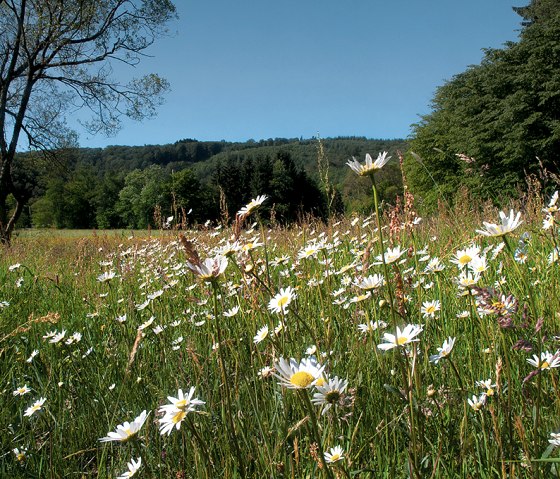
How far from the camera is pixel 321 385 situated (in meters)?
0.75

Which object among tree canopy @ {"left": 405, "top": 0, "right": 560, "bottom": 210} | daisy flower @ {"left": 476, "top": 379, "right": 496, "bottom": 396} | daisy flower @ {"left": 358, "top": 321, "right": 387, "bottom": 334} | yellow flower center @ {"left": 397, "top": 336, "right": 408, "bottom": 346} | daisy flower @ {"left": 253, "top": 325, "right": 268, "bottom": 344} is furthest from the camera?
tree canopy @ {"left": 405, "top": 0, "right": 560, "bottom": 210}

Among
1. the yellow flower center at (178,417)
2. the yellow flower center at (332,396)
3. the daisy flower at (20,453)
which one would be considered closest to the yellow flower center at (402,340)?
the yellow flower center at (332,396)

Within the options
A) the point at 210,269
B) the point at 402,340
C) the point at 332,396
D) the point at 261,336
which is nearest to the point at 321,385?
the point at 332,396

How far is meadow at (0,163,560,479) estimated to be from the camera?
86 cm

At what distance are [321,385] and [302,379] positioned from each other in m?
0.08

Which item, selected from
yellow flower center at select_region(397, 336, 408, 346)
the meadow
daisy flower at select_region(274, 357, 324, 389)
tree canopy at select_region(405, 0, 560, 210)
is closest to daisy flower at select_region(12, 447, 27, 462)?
the meadow

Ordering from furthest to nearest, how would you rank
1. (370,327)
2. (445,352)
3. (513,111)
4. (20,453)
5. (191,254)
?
(513,111) → (20,453) → (370,327) → (445,352) → (191,254)

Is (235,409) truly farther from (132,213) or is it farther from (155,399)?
(132,213)

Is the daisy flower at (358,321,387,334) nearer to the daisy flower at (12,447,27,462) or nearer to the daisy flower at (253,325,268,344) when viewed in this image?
the daisy flower at (253,325,268,344)

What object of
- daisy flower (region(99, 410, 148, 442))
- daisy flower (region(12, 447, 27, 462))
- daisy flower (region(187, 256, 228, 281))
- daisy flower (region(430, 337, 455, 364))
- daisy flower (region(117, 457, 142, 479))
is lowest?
daisy flower (region(12, 447, 27, 462))

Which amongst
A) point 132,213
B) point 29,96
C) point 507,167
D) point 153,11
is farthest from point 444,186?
point 132,213

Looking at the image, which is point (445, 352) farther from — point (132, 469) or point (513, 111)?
point (513, 111)

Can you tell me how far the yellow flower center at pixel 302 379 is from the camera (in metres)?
0.67

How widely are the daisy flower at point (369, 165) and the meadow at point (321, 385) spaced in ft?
0.53
